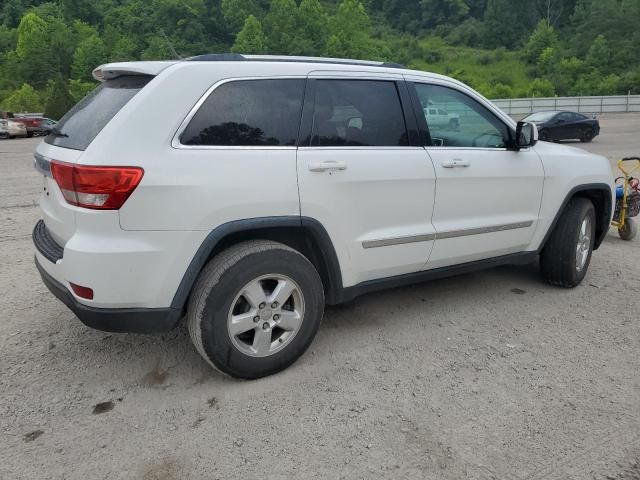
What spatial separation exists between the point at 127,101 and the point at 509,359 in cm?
273

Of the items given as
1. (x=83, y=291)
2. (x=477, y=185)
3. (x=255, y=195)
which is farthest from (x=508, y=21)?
(x=83, y=291)

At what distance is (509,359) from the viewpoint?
3.50 meters

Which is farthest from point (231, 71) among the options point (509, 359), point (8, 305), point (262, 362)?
point (8, 305)

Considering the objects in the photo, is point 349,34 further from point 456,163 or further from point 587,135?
point 456,163

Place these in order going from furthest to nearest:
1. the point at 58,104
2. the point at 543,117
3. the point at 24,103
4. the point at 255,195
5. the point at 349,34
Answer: the point at 349,34
the point at 24,103
the point at 58,104
the point at 543,117
the point at 255,195

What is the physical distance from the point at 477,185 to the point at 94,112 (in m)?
2.57

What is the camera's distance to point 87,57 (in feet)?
280

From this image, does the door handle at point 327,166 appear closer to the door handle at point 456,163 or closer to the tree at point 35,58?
the door handle at point 456,163

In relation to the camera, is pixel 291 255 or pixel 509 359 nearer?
pixel 291 255

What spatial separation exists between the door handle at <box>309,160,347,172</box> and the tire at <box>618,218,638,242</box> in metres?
4.70

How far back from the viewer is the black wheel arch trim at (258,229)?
289 cm

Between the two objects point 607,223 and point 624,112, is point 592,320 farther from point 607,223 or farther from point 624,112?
point 624,112

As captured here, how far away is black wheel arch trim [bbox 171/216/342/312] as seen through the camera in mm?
2891

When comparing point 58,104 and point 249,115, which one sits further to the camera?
point 58,104
